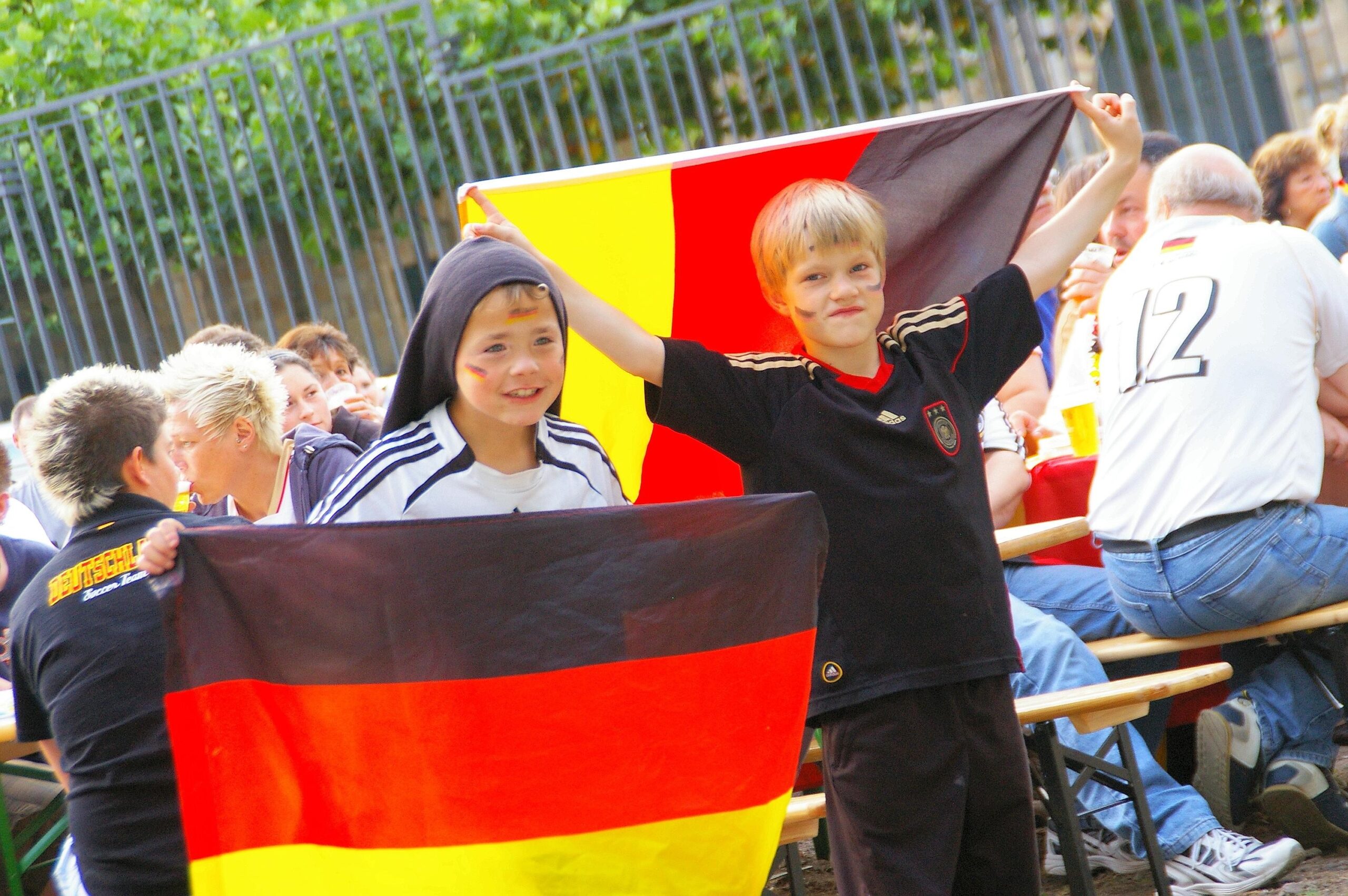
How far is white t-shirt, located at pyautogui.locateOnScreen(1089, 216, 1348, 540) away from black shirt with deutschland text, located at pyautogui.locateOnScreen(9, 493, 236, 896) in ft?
8.18

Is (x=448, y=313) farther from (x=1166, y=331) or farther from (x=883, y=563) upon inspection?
(x=1166, y=331)

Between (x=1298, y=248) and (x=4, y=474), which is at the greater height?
(x=4, y=474)

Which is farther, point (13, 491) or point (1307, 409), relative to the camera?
point (13, 491)

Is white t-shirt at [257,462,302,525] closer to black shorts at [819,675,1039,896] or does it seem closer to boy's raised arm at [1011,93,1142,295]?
black shorts at [819,675,1039,896]

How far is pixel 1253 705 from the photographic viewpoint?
152 inches

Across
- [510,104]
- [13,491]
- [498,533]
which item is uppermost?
[510,104]

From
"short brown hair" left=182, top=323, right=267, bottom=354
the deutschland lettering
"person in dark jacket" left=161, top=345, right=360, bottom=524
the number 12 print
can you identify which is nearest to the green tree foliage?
"short brown hair" left=182, top=323, right=267, bottom=354

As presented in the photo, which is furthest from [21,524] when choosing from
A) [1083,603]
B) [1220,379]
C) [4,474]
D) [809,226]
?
[1220,379]

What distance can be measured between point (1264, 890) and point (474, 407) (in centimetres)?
243

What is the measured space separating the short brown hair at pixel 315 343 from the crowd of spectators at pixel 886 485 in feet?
4.63

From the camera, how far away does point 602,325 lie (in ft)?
8.62

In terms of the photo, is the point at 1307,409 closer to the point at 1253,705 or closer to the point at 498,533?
the point at 1253,705

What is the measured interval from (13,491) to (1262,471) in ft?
18.9

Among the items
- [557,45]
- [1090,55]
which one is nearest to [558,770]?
[557,45]
